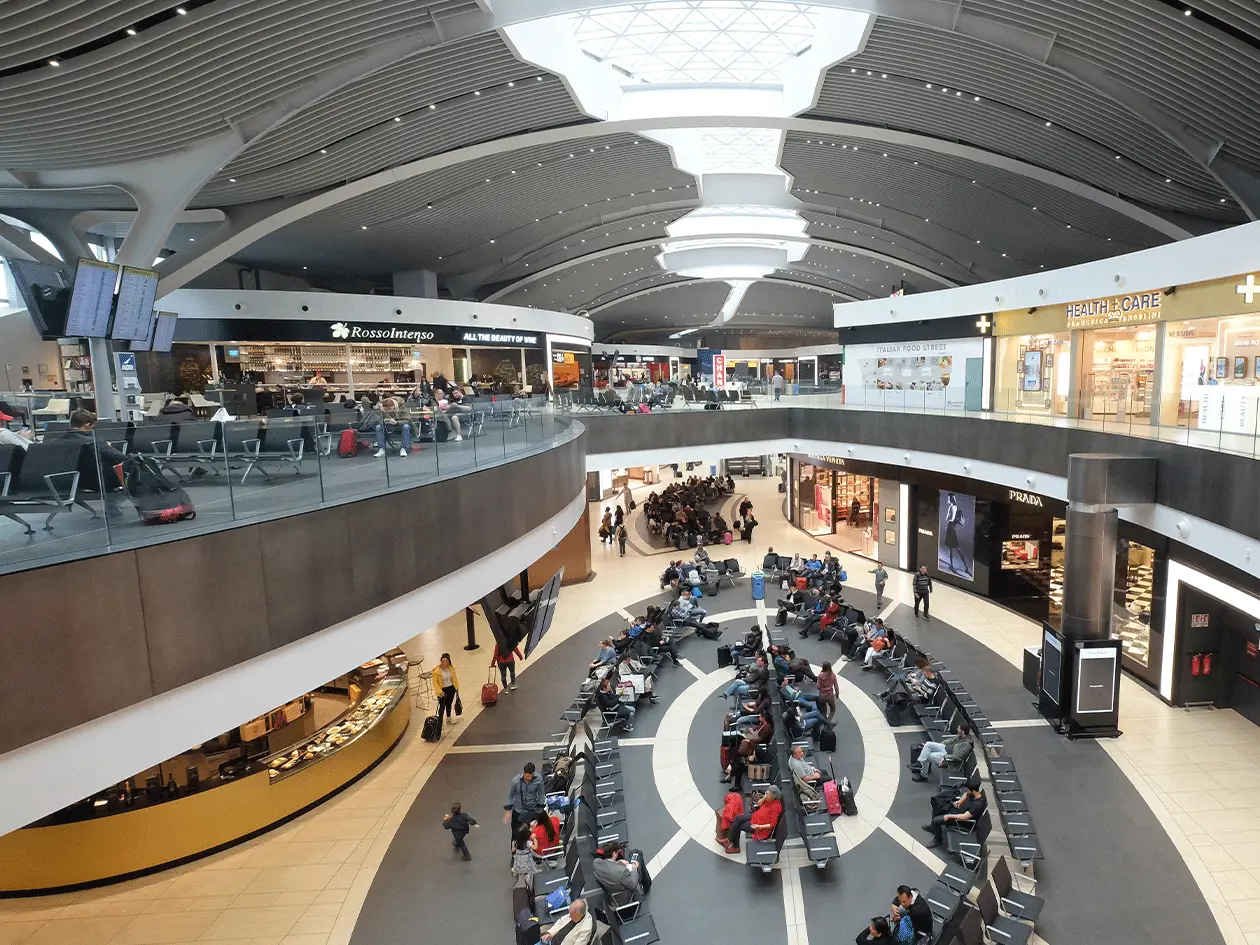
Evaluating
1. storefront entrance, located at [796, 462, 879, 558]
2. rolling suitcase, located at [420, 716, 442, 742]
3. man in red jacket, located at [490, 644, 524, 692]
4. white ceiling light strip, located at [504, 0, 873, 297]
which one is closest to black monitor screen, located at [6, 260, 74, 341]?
white ceiling light strip, located at [504, 0, 873, 297]

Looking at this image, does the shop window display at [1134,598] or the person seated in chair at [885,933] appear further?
the shop window display at [1134,598]

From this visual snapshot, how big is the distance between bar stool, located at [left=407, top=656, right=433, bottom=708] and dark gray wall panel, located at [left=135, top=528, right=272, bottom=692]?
7.53 m

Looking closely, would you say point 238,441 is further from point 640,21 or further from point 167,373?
point 167,373

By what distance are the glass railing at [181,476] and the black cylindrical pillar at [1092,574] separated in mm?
9951

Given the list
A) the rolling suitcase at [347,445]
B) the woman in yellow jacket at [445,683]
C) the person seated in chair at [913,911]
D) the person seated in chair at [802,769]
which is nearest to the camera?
the person seated in chair at [913,911]

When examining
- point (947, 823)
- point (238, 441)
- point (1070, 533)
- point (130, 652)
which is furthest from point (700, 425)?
point (130, 652)

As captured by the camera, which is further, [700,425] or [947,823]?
[700,425]

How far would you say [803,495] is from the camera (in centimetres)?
2706

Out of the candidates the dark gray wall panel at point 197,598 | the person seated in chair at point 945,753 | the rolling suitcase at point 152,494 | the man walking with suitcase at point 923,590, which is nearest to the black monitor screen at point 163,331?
the dark gray wall panel at point 197,598

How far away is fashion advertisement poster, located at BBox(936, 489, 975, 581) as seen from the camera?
59.2 feet

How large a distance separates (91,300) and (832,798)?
16.0 meters

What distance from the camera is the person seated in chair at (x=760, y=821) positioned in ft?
26.8

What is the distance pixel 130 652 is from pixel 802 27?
19.0 m

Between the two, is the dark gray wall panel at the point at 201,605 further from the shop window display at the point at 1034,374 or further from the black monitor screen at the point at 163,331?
the shop window display at the point at 1034,374
